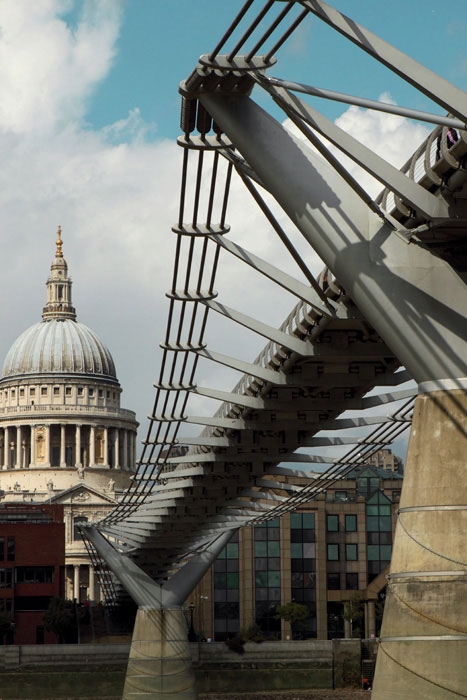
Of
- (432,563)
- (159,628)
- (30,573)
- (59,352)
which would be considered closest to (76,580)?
(59,352)

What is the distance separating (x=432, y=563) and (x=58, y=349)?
147837mm

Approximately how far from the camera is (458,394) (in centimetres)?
2264

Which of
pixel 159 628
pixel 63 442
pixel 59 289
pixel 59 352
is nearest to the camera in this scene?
pixel 159 628

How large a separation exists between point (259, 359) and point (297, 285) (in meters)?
10.8

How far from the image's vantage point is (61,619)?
3634 inches

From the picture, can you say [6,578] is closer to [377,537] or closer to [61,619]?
[61,619]

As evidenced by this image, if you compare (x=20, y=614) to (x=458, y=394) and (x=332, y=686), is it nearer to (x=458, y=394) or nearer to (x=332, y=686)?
(x=332, y=686)

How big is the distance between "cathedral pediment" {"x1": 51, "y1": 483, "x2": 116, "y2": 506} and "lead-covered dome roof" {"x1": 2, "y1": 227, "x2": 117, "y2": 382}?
21.7 meters

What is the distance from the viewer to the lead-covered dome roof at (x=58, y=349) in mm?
167375

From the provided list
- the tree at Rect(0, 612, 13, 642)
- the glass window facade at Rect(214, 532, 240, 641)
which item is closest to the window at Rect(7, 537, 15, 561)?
the tree at Rect(0, 612, 13, 642)

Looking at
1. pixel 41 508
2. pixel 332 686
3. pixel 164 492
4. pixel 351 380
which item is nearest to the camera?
pixel 351 380

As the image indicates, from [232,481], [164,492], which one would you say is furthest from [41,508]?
[232,481]

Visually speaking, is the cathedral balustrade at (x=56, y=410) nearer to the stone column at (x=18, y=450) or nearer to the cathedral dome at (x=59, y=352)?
the stone column at (x=18, y=450)

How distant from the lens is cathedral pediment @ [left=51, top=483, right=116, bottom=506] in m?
146
